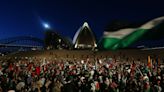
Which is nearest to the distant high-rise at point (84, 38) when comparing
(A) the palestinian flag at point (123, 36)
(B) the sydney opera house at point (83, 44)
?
(B) the sydney opera house at point (83, 44)

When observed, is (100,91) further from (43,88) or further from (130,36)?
(130,36)

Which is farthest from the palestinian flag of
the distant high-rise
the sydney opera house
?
the distant high-rise

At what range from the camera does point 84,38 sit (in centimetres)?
9006

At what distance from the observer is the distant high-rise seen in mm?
88062

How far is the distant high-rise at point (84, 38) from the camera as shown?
88062 mm

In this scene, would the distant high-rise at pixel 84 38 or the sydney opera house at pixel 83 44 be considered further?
the distant high-rise at pixel 84 38

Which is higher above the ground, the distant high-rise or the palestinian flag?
the distant high-rise

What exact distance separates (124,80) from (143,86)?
4.00 feet

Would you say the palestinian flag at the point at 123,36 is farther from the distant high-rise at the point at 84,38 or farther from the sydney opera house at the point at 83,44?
the distant high-rise at the point at 84,38

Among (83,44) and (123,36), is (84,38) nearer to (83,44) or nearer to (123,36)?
(83,44)

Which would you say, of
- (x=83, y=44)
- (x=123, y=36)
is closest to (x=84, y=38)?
(x=83, y=44)

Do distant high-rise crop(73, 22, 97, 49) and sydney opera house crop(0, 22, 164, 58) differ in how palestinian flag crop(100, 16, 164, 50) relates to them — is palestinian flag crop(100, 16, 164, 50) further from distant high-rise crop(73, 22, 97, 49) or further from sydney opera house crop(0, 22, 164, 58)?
distant high-rise crop(73, 22, 97, 49)

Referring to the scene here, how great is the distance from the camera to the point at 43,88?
1050 cm

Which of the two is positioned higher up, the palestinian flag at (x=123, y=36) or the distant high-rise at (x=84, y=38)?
the distant high-rise at (x=84, y=38)
